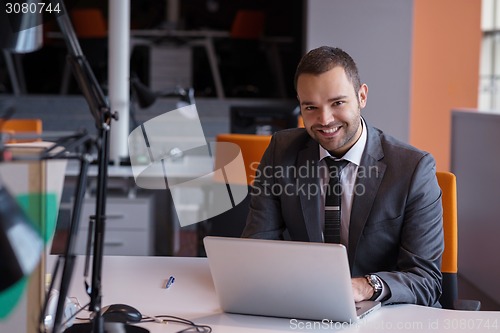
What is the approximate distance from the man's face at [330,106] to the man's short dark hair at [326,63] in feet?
0.04

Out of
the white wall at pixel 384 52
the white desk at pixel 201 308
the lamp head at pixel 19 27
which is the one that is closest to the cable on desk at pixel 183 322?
the white desk at pixel 201 308

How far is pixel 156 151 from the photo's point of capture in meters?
3.49

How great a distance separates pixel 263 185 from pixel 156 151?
1.04 meters

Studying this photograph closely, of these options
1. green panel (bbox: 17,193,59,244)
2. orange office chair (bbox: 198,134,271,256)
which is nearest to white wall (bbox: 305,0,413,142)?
orange office chair (bbox: 198,134,271,256)

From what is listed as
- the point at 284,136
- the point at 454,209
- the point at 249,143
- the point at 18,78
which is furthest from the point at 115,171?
the point at 18,78

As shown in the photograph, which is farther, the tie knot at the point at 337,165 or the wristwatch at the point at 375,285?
the tie knot at the point at 337,165

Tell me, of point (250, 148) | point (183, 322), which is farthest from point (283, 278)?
point (250, 148)

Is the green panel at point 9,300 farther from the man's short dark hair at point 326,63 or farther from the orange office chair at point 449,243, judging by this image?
the orange office chair at point 449,243

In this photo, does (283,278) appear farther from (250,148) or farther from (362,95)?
(250,148)

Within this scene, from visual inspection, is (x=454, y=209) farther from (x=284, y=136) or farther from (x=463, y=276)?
(x=463, y=276)

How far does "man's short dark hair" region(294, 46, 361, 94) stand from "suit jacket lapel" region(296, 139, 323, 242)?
0.84 feet

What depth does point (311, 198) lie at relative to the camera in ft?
→ 7.84

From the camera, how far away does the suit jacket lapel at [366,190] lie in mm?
2328

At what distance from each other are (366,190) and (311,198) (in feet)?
0.52
